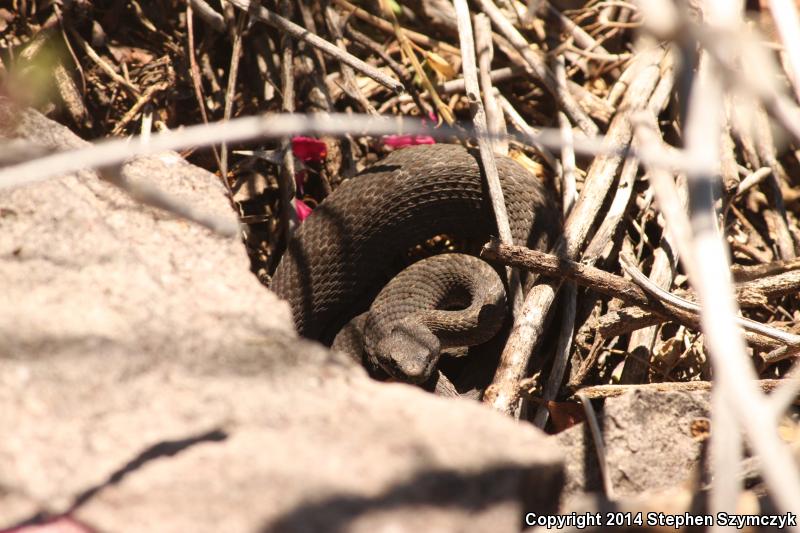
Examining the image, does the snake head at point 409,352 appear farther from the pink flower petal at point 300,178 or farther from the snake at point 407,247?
the pink flower petal at point 300,178

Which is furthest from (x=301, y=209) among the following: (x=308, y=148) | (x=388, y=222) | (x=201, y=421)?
(x=201, y=421)

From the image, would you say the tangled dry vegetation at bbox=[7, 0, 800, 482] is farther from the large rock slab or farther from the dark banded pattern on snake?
the large rock slab

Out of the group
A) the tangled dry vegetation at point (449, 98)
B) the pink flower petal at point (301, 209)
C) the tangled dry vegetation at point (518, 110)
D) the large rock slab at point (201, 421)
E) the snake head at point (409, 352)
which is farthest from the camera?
the pink flower petal at point (301, 209)

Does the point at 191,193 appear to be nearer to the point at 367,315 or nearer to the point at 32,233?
the point at 32,233

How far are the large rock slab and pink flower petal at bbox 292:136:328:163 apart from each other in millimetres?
1905

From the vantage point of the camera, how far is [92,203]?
2.90 meters

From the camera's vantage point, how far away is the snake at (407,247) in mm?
4535

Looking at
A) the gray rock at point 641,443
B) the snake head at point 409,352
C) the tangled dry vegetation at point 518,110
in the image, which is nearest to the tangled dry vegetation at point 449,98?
the tangled dry vegetation at point 518,110

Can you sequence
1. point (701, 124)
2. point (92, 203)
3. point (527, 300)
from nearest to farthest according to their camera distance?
point (701, 124) < point (92, 203) < point (527, 300)

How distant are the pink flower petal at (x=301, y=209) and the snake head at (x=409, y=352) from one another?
0.88 meters

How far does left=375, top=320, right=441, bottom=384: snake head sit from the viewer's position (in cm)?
445

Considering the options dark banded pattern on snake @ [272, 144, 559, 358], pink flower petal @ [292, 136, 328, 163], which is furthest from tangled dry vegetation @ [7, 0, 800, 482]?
dark banded pattern on snake @ [272, 144, 559, 358]

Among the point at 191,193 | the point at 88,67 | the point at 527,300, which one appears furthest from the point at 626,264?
the point at 88,67

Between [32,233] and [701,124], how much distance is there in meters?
2.23
